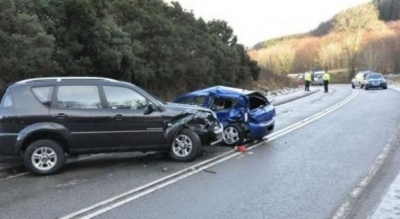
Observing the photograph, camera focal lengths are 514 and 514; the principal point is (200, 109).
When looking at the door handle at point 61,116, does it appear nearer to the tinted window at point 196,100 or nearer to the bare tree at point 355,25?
the tinted window at point 196,100

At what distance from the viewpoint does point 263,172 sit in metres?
8.95

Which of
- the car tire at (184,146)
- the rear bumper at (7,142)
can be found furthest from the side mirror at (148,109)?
the rear bumper at (7,142)

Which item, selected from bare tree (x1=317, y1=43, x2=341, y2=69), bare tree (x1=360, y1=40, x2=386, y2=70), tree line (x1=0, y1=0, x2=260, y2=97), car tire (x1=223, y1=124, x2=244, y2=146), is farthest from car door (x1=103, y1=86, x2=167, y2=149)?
bare tree (x1=317, y1=43, x2=341, y2=69)

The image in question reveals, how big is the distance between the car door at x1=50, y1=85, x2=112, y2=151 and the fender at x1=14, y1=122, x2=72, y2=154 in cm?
6

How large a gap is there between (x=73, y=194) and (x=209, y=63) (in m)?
20.5

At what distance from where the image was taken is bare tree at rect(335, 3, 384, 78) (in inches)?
4274

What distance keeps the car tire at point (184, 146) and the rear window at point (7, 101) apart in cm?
313

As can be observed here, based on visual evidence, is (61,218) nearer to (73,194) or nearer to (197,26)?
(73,194)

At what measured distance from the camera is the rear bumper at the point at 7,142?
30.2ft

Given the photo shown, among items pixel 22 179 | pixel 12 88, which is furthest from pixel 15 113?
pixel 22 179

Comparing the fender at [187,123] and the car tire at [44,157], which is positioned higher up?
the fender at [187,123]

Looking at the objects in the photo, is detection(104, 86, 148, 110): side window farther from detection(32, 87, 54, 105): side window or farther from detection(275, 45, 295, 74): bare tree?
detection(275, 45, 295, 74): bare tree

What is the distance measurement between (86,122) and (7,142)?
4.69ft

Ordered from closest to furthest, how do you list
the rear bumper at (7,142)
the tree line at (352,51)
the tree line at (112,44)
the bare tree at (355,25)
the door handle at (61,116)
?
1. the rear bumper at (7,142)
2. the door handle at (61,116)
3. the tree line at (112,44)
4. the tree line at (352,51)
5. the bare tree at (355,25)
